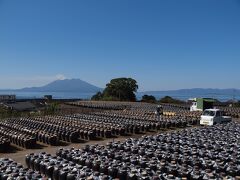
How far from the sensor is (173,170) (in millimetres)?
17828

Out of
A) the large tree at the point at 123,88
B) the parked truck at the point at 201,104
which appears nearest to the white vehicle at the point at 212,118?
the parked truck at the point at 201,104

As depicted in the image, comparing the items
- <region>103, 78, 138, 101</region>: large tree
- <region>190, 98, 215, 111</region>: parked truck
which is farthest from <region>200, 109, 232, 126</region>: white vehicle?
<region>103, 78, 138, 101</region>: large tree

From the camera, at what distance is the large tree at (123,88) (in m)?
95.5

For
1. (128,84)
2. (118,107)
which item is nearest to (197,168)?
(118,107)

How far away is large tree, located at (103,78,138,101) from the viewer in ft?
313

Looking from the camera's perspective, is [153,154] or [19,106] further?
[19,106]

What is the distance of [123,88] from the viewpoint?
96.2 metres

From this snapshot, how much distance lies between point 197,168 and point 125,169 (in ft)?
13.1

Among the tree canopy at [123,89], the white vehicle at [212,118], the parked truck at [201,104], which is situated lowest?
the white vehicle at [212,118]

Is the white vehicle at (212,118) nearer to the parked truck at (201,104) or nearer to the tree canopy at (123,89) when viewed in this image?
the parked truck at (201,104)

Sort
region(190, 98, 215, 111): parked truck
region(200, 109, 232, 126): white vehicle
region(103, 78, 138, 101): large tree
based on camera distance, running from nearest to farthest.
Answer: region(200, 109, 232, 126): white vehicle, region(190, 98, 215, 111): parked truck, region(103, 78, 138, 101): large tree

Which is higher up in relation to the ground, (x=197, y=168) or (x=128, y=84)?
(x=128, y=84)

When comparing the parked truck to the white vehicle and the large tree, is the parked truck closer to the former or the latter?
the white vehicle

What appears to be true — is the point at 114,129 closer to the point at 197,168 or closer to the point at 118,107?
the point at 197,168
